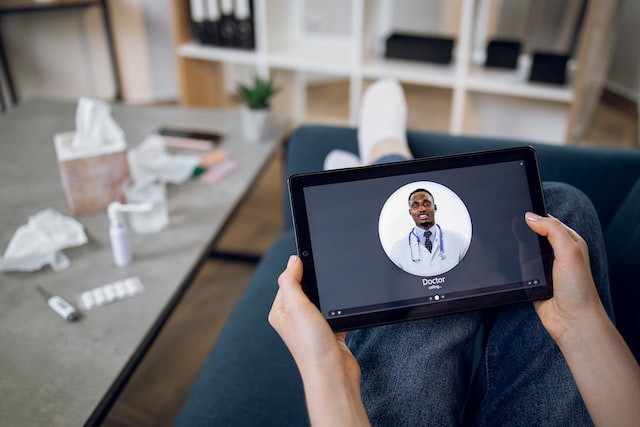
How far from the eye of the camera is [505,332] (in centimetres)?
80

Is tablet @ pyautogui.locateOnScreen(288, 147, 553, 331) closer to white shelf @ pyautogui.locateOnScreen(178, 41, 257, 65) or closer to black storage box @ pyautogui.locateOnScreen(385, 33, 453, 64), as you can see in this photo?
black storage box @ pyautogui.locateOnScreen(385, 33, 453, 64)

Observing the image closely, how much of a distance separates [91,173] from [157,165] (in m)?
0.20

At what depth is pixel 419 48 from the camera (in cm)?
A: 220

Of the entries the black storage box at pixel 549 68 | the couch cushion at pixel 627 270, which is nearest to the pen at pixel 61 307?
the couch cushion at pixel 627 270

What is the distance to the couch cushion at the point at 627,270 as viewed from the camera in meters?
0.92

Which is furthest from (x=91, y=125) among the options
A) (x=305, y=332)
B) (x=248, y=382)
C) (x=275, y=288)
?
(x=305, y=332)

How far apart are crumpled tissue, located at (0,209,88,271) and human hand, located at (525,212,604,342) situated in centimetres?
83

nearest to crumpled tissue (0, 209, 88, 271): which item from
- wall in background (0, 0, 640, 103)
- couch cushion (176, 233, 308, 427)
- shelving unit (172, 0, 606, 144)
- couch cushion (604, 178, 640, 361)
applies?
couch cushion (176, 233, 308, 427)

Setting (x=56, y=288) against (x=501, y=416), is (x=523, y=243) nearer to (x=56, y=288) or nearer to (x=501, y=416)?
(x=501, y=416)

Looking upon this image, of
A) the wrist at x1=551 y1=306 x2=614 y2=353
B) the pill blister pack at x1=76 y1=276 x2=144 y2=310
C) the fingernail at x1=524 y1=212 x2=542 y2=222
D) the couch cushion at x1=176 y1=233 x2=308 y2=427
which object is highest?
the fingernail at x1=524 y1=212 x2=542 y2=222

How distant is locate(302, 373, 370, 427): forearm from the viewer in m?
0.60

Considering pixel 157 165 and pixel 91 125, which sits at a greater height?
pixel 91 125

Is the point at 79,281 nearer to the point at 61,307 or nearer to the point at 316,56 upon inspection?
the point at 61,307

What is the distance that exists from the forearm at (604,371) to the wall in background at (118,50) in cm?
262
